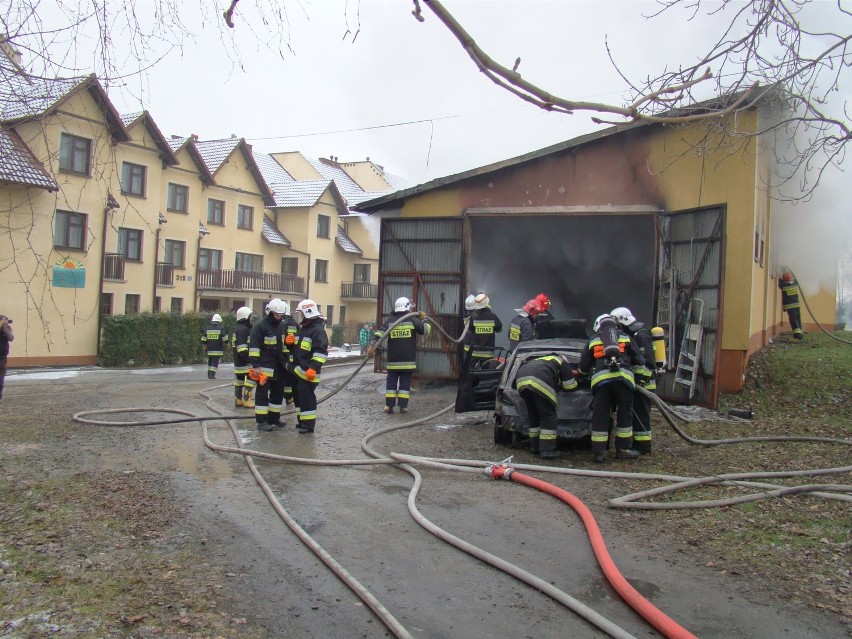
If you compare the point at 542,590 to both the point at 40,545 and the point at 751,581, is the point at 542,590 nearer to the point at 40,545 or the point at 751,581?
the point at 751,581

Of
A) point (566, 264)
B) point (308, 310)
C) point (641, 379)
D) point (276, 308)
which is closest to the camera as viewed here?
point (641, 379)

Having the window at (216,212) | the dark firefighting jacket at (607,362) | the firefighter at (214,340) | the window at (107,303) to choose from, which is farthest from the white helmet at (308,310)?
the window at (216,212)

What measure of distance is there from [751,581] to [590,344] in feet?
12.0

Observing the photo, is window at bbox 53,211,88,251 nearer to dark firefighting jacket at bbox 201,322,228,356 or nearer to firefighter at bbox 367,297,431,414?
dark firefighting jacket at bbox 201,322,228,356

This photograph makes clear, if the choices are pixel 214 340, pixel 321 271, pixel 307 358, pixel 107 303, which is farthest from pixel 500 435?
pixel 321 271

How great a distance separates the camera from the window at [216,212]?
34.8 meters

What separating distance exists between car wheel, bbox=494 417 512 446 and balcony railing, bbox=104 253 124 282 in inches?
865

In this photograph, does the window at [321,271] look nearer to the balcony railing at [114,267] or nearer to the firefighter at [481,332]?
the balcony railing at [114,267]

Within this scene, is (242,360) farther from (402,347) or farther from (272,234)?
(272,234)

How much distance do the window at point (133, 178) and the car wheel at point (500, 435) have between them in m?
22.2

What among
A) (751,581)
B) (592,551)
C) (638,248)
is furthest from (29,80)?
(638,248)

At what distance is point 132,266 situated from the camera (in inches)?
1114

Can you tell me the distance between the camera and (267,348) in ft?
31.0

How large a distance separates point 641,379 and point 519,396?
1314 millimetres
